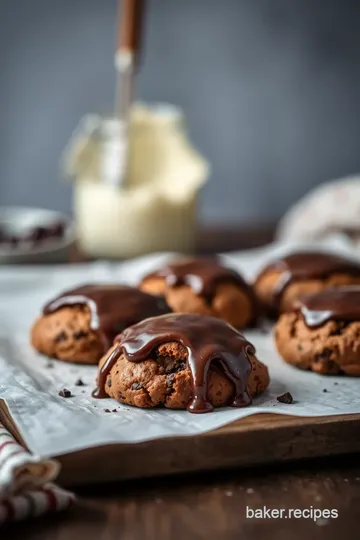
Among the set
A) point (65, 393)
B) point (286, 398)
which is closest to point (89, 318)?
point (65, 393)

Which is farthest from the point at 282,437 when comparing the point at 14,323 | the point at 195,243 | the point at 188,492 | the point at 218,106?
the point at 218,106

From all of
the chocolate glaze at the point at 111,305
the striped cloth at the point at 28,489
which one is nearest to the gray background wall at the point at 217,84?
the chocolate glaze at the point at 111,305

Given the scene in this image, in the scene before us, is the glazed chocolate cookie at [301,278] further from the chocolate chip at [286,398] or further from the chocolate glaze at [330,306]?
the chocolate chip at [286,398]

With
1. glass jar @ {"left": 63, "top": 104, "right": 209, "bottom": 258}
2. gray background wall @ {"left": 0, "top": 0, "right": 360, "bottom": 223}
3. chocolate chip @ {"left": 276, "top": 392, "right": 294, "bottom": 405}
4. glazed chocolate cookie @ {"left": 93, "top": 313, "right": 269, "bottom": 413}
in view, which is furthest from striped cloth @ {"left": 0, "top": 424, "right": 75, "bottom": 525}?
gray background wall @ {"left": 0, "top": 0, "right": 360, "bottom": 223}

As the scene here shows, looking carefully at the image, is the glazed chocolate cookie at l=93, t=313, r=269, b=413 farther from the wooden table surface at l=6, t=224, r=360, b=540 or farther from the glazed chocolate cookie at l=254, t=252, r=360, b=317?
the glazed chocolate cookie at l=254, t=252, r=360, b=317

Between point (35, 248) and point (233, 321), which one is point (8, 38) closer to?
point (35, 248)

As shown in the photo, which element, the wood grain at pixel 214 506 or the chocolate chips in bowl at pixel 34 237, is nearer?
the wood grain at pixel 214 506
